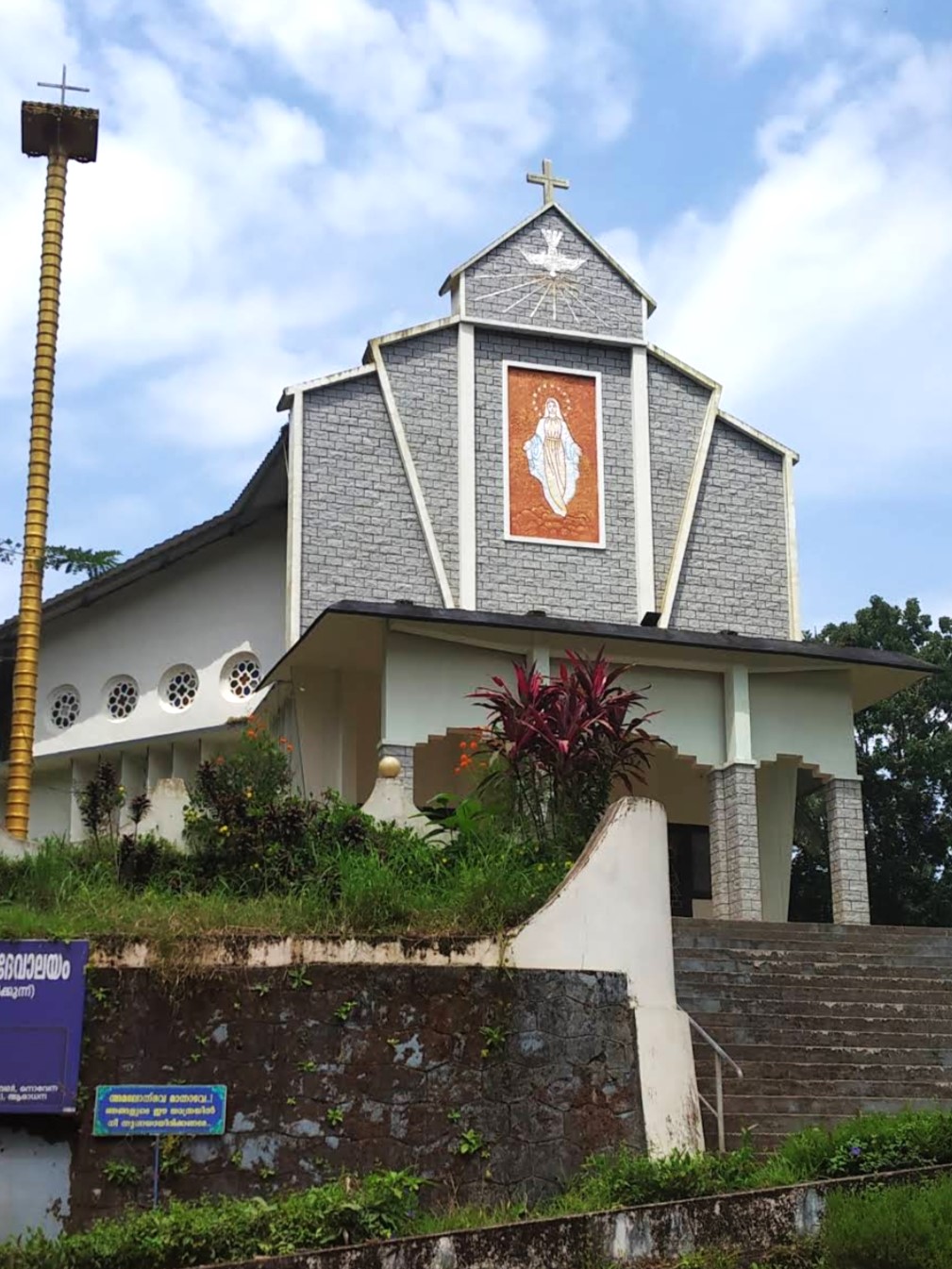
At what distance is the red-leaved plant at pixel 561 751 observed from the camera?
527 inches

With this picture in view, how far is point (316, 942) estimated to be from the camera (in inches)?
423

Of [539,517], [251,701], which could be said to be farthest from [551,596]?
[251,701]

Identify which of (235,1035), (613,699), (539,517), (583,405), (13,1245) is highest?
(583,405)

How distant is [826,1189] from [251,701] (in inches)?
562

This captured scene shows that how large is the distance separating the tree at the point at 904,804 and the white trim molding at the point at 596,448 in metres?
10.7

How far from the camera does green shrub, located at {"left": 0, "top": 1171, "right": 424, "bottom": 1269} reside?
28.5ft

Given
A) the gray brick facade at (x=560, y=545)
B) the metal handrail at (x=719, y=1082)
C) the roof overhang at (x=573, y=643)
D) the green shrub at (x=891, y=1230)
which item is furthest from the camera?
the gray brick facade at (x=560, y=545)

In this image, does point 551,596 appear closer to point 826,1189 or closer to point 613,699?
point 613,699

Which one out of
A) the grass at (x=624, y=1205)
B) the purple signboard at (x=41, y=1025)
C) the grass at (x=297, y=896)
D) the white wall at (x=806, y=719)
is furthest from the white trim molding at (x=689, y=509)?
the purple signboard at (x=41, y=1025)

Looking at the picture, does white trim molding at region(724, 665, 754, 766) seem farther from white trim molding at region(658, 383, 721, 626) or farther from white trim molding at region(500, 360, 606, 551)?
white trim molding at region(500, 360, 606, 551)

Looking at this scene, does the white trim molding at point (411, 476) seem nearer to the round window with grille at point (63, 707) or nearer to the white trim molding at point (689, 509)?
the white trim molding at point (689, 509)

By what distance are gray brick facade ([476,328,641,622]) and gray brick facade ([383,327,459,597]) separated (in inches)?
13.2

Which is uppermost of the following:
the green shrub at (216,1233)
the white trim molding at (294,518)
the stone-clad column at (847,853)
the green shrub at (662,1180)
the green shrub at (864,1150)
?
the white trim molding at (294,518)

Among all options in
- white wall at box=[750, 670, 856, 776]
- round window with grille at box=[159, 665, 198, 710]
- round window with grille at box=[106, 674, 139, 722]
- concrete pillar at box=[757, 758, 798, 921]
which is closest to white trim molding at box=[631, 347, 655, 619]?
white wall at box=[750, 670, 856, 776]
